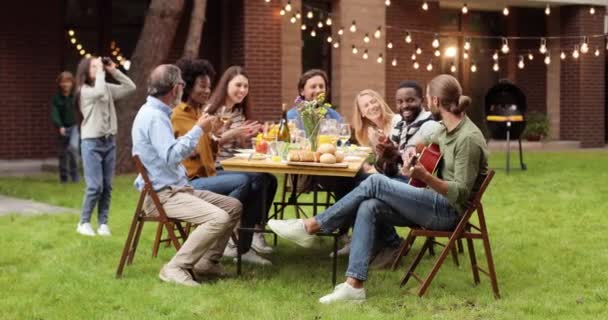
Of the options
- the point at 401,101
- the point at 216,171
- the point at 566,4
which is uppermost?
the point at 566,4

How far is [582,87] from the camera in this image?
73.0 ft

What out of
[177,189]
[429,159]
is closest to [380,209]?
[429,159]

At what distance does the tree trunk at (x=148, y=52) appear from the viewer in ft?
45.6

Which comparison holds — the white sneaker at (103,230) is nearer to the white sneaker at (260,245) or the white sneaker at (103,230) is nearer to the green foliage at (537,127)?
the white sneaker at (260,245)

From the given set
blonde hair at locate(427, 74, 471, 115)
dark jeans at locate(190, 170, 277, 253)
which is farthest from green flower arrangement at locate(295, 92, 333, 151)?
blonde hair at locate(427, 74, 471, 115)

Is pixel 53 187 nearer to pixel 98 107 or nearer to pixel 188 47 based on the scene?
pixel 188 47

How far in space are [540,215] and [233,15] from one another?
8.36m

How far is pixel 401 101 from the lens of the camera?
7258mm

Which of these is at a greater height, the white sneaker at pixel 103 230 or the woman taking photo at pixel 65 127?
the woman taking photo at pixel 65 127

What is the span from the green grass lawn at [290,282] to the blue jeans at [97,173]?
0.88 feet

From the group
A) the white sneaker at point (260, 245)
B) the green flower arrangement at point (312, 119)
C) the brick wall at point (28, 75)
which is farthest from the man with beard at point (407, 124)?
the brick wall at point (28, 75)

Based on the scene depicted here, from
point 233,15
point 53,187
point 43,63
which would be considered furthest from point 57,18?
point 53,187

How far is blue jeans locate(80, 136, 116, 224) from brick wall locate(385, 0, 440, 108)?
37.8 feet

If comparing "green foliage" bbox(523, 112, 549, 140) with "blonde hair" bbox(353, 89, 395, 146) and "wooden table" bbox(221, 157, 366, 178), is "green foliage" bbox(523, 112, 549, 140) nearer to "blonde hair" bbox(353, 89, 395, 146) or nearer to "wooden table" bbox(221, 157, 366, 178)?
"blonde hair" bbox(353, 89, 395, 146)
